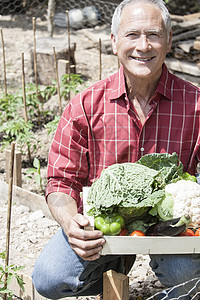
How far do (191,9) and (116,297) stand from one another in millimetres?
8882

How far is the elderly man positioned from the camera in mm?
2246

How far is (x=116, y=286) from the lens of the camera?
1803mm

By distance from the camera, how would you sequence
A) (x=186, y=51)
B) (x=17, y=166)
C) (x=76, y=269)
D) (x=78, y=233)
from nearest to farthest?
1. (x=78, y=233)
2. (x=76, y=269)
3. (x=17, y=166)
4. (x=186, y=51)

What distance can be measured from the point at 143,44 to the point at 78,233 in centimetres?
93

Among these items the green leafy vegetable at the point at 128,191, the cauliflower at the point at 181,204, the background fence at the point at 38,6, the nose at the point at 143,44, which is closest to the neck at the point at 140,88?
the nose at the point at 143,44

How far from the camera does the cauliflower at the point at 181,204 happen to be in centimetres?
190

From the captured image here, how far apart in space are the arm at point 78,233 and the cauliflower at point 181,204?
280 millimetres

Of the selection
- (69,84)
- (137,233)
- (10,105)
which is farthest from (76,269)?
(69,84)

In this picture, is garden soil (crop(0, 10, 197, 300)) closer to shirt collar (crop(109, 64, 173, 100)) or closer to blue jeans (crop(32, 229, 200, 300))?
blue jeans (crop(32, 229, 200, 300))

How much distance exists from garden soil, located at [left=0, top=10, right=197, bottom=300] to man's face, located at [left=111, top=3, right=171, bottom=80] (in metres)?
1.20

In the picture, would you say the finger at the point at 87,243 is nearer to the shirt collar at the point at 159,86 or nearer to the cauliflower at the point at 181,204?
the cauliflower at the point at 181,204

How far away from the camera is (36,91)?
4.68 metres

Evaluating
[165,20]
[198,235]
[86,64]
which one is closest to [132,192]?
[198,235]

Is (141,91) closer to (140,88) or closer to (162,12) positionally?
(140,88)
